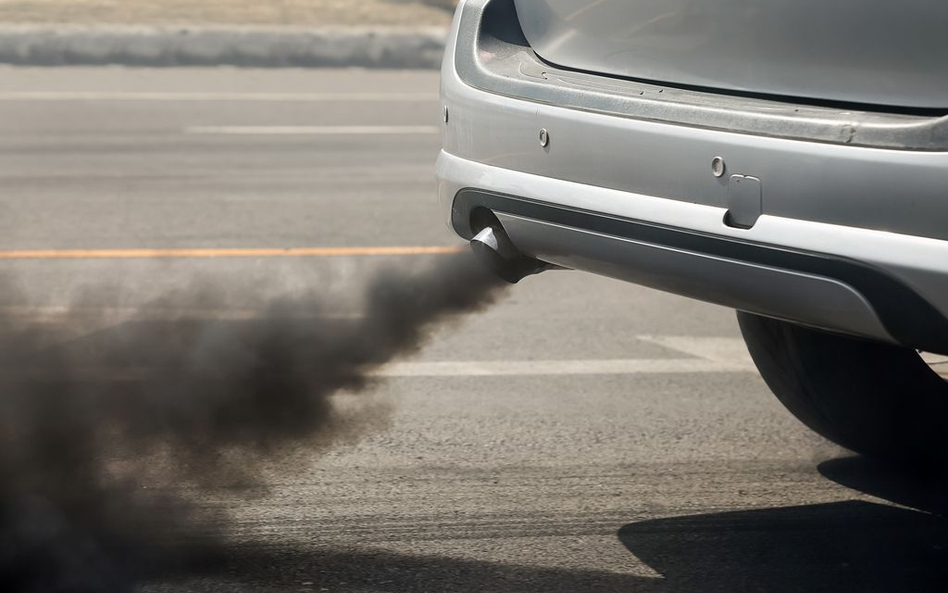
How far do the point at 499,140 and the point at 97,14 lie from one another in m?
13.7

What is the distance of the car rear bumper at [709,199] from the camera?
97.8 inches

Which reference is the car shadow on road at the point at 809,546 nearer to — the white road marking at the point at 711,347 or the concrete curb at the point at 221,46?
the white road marking at the point at 711,347

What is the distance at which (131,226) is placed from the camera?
7426mm

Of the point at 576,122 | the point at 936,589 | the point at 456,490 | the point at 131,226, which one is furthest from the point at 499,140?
the point at 131,226

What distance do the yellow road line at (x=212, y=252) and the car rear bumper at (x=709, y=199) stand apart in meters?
3.43

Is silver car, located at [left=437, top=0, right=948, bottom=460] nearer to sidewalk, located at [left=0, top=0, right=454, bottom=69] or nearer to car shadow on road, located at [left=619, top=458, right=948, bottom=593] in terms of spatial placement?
car shadow on road, located at [left=619, top=458, right=948, bottom=593]

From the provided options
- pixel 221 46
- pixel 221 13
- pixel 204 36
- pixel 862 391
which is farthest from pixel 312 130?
pixel 862 391

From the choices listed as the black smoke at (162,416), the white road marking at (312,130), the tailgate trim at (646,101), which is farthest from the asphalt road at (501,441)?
the white road marking at (312,130)

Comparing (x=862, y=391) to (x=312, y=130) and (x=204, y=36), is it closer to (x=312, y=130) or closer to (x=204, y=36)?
(x=312, y=130)

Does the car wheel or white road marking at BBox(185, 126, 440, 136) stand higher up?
the car wheel

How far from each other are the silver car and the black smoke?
964 mm

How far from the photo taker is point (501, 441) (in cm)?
414

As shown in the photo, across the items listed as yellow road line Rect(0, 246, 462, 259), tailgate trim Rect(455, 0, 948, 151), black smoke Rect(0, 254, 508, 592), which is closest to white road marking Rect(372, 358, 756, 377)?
black smoke Rect(0, 254, 508, 592)

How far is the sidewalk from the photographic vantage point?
14539 mm
